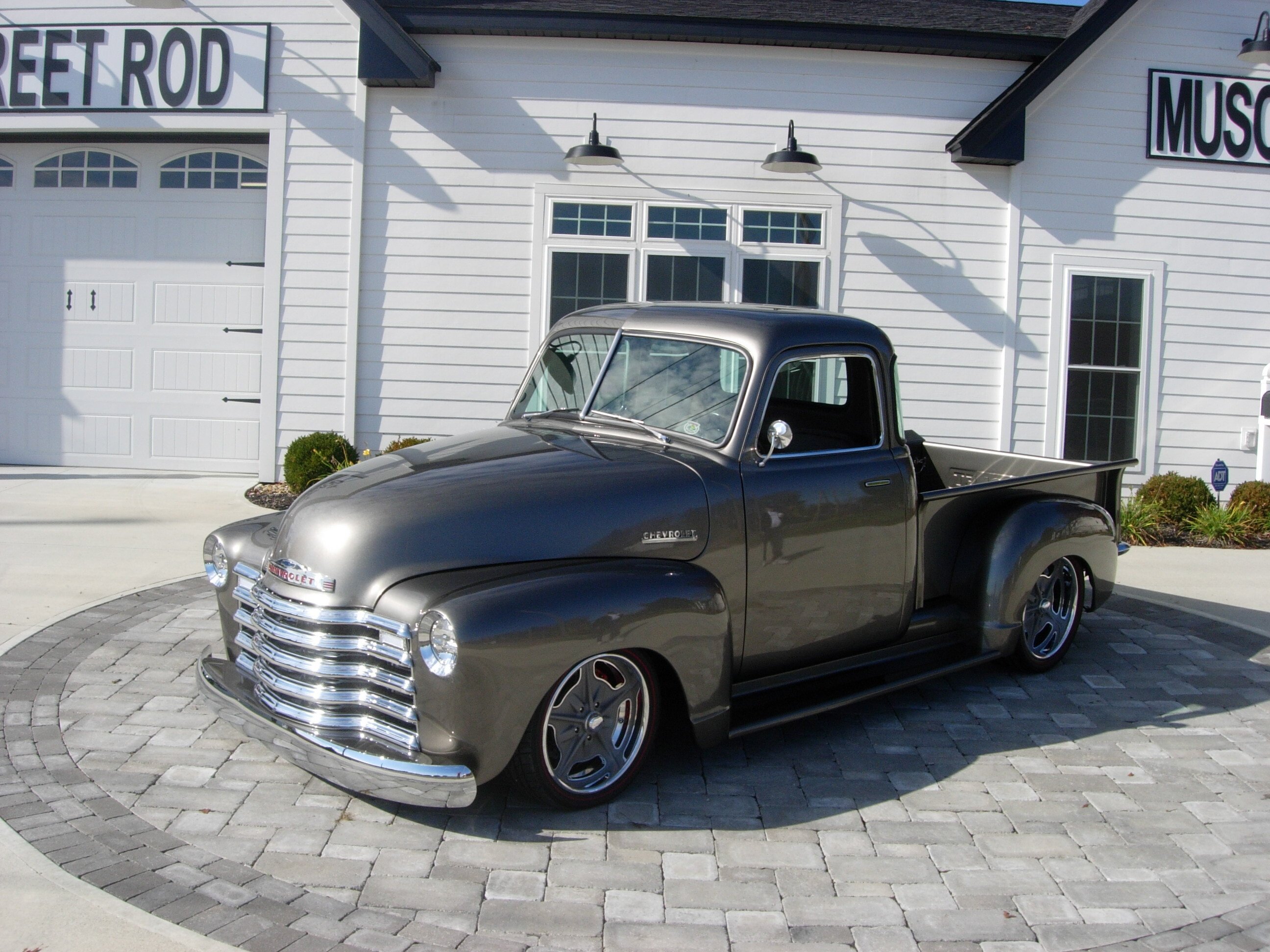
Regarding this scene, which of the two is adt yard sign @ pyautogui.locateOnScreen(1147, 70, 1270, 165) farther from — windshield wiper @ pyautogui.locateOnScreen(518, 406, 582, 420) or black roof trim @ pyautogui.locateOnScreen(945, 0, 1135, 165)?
windshield wiper @ pyautogui.locateOnScreen(518, 406, 582, 420)

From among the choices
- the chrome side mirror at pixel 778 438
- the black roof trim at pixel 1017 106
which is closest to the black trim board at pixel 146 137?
the black roof trim at pixel 1017 106

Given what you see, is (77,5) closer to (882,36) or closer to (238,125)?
(238,125)

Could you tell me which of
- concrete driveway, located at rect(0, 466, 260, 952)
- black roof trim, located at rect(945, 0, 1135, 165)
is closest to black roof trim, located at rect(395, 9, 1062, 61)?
black roof trim, located at rect(945, 0, 1135, 165)

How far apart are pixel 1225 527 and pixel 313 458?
26.0 feet

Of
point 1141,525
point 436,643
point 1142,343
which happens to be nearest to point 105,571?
point 436,643

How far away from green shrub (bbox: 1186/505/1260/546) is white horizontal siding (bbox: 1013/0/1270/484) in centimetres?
97

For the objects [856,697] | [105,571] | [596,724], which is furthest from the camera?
[105,571]

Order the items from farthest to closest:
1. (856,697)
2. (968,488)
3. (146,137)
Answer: (146,137)
(968,488)
(856,697)

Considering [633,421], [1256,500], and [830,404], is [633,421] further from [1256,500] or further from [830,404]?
[1256,500]

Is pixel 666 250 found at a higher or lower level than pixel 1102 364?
higher

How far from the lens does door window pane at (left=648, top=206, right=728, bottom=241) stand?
1077cm

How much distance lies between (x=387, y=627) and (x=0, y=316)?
30.5 feet

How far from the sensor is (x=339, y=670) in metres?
4.03

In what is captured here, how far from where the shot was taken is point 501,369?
10.8 meters
